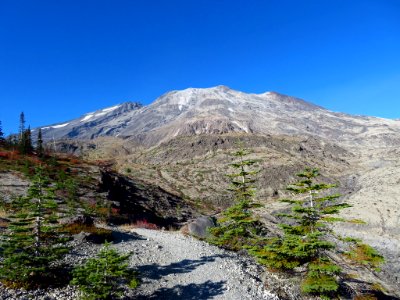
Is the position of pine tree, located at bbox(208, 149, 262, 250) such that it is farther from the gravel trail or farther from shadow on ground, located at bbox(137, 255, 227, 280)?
shadow on ground, located at bbox(137, 255, 227, 280)

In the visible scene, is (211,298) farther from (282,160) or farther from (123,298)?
(282,160)

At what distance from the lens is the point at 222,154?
12888cm

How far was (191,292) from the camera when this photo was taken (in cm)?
1595

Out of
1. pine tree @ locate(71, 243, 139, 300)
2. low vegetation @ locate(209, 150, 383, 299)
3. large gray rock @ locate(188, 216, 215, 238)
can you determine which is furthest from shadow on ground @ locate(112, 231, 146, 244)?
low vegetation @ locate(209, 150, 383, 299)

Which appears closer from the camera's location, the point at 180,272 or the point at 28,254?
the point at 28,254

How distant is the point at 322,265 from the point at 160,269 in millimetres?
8836

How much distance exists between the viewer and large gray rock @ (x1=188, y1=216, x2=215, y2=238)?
2784cm

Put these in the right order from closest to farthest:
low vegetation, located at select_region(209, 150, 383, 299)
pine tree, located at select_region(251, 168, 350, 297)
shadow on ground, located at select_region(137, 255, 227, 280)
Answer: pine tree, located at select_region(251, 168, 350, 297) < low vegetation, located at select_region(209, 150, 383, 299) < shadow on ground, located at select_region(137, 255, 227, 280)

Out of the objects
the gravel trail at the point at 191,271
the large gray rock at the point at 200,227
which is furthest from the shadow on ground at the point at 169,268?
the large gray rock at the point at 200,227

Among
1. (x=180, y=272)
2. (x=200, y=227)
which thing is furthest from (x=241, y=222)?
(x=200, y=227)

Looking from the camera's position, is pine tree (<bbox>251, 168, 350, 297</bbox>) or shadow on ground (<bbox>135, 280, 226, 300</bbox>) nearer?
pine tree (<bbox>251, 168, 350, 297</bbox>)

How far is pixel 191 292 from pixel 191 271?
2132mm

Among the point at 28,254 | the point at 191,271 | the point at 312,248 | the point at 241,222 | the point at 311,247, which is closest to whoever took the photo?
the point at 28,254

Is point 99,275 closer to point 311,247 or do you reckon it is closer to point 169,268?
point 169,268
